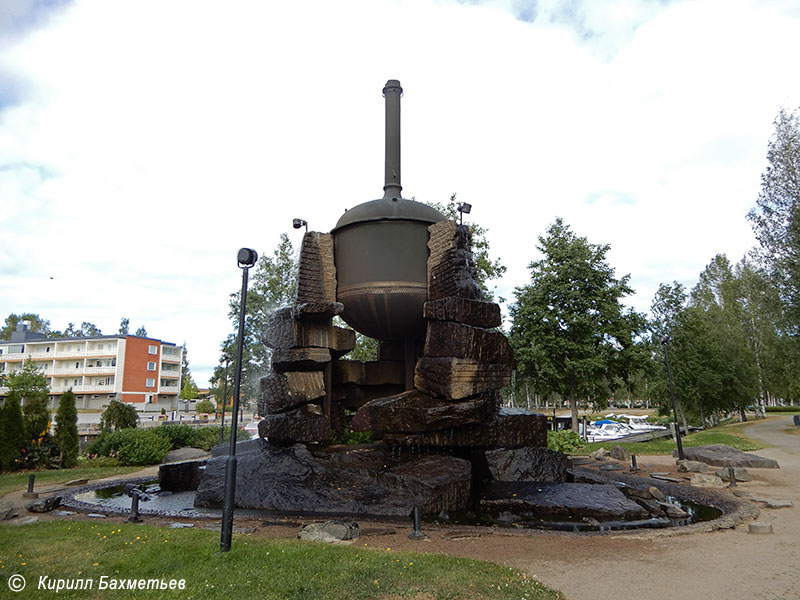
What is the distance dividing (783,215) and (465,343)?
925 inches

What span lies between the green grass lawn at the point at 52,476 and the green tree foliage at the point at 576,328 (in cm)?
1774

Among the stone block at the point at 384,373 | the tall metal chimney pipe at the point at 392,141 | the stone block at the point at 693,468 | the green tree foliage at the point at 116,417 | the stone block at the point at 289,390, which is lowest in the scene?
the stone block at the point at 693,468

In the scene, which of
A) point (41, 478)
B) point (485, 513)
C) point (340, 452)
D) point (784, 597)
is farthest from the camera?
point (41, 478)

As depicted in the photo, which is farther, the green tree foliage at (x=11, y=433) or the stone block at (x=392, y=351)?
the green tree foliage at (x=11, y=433)

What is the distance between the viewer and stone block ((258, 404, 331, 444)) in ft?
32.3

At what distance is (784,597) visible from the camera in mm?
4543

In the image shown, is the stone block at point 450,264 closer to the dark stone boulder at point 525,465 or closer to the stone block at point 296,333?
the stone block at point 296,333

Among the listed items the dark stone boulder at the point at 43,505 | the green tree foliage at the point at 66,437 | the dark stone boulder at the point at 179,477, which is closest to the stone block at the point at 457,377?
the dark stone boulder at the point at 179,477

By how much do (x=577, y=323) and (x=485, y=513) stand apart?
17.1 meters

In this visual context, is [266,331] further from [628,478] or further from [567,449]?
[567,449]

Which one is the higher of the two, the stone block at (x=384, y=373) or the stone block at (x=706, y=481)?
the stone block at (x=384, y=373)

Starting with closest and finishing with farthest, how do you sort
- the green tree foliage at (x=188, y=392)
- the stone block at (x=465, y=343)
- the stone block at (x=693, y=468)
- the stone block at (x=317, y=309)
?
the stone block at (x=465, y=343), the stone block at (x=317, y=309), the stone block at (x=693, y=468), the green tree foliage at (x=188, y=392)

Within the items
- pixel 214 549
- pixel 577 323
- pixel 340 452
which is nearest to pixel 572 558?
pixel 214 549

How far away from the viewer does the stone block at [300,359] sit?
10.3 metres
